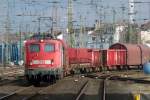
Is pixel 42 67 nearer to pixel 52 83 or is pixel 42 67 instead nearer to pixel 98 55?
pixel 52 83

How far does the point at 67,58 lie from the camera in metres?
40.3

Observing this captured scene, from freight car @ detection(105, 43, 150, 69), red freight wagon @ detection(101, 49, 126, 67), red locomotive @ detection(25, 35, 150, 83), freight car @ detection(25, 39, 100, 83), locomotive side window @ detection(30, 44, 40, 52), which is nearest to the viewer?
freight car @ detection(25, 39, 100, 83)

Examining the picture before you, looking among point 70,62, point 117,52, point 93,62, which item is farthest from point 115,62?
point 70,62

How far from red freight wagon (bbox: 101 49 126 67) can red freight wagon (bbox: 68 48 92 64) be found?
19.9 feet

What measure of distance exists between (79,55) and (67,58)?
8813mm

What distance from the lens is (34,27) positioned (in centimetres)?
7388

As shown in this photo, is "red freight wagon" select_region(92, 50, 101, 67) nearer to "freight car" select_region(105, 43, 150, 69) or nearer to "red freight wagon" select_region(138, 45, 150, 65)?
"freight car" select_region(105, 43, 150, 69)

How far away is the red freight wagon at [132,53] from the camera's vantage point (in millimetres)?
63344

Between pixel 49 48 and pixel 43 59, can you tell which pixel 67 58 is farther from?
pixel 43 59

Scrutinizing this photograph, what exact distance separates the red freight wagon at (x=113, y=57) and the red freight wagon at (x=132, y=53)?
577 millimetres

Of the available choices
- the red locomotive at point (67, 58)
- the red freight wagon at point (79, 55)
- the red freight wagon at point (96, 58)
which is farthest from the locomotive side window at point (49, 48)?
the red freight wagon at point (96, 58)

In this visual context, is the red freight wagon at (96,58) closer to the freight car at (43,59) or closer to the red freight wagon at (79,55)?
the red freight wagon at (79,55)

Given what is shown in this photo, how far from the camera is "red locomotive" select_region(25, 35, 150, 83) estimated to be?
30.8 meters

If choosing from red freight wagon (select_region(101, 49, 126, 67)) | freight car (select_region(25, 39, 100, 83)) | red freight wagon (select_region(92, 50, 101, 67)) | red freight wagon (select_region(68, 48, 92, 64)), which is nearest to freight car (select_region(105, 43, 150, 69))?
red freight wagon (select_region(101, 49, 126, 67))
